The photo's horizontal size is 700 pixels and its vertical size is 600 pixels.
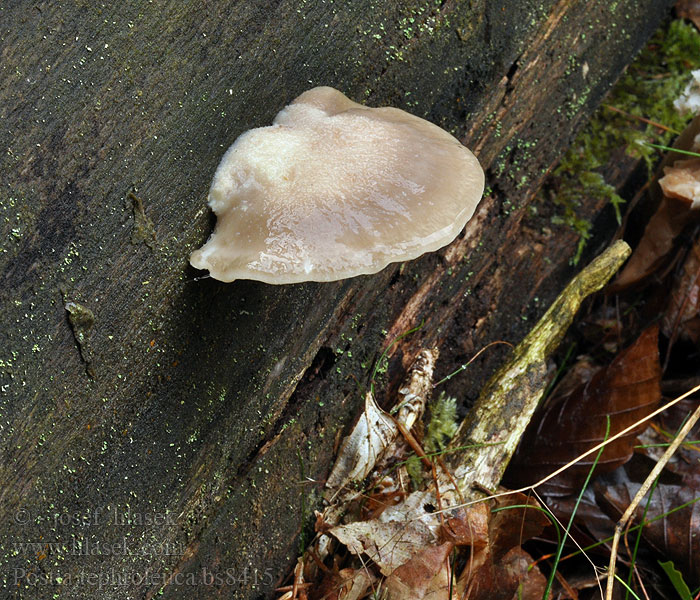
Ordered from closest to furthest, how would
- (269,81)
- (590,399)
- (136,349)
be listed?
(136,349) < (269,81) < (590,399)

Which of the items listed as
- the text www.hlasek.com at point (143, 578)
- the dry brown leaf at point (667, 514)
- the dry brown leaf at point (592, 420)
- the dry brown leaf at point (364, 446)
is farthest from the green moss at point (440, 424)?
the text www.hlasek.com at point (143, 578)

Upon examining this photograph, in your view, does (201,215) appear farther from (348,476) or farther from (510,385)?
(510,385)

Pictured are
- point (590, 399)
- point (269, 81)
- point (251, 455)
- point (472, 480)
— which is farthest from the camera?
point (590, 399)

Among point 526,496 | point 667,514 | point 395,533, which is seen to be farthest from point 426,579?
point 667,514

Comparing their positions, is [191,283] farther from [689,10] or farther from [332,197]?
[689,10]

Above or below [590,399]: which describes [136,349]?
above

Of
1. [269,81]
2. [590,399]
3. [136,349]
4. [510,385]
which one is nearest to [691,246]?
[590,399]
